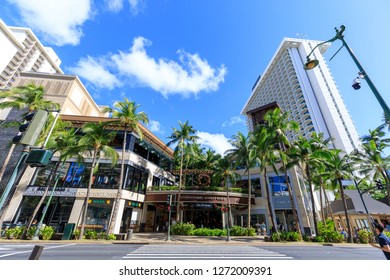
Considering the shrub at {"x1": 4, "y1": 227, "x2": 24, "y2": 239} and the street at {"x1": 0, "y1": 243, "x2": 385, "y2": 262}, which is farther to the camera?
the shrub at {"x1": 4, "y1": 227, "x2": 24, "y2": 239}

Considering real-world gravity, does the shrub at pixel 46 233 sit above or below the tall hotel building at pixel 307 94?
below

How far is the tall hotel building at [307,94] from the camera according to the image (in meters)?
62.3

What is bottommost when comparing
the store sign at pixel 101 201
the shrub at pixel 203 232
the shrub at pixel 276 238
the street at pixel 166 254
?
the street at pixel 166 254

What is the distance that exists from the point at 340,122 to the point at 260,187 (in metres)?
51.6

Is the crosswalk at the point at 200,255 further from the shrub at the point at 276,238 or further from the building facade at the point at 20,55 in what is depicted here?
the building facade at the point at 20,55

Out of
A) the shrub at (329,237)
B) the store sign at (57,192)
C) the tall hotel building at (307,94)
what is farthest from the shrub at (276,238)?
the tall hotel building at (307,94)

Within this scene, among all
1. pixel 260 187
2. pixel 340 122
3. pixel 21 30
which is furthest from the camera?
pixel 21 30

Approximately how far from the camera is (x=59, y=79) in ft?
102

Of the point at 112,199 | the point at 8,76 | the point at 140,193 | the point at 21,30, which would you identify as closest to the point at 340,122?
the point at 140,193

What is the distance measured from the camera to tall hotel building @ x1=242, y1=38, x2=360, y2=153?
204 ft

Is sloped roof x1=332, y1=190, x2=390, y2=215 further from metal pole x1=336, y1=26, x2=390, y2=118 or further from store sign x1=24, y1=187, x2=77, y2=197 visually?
store sign x1=24, y1=187, x2=77, y2=197

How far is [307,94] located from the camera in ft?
230

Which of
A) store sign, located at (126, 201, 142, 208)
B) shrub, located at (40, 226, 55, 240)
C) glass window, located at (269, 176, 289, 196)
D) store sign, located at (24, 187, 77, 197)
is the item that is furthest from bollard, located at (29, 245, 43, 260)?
glass window, located at (269, 176, 289, 196)
